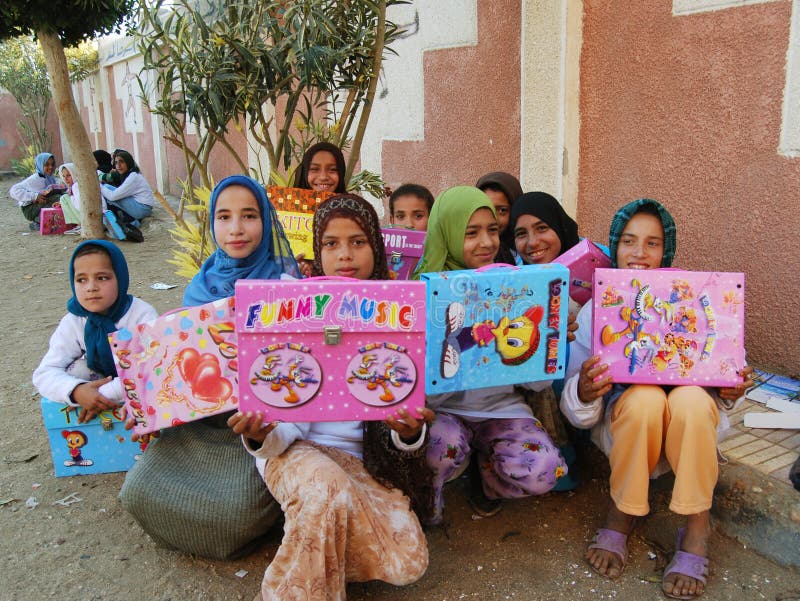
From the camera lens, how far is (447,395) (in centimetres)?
257

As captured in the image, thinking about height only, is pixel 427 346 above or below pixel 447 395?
above

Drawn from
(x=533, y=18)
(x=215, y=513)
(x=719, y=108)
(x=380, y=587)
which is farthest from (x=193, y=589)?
(x=533, y=18)

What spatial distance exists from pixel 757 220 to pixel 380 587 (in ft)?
8.08

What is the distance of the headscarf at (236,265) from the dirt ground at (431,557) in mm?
965

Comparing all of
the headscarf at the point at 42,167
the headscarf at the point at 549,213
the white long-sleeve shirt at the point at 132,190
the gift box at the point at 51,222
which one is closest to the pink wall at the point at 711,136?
the headscarf at the point at 549,213

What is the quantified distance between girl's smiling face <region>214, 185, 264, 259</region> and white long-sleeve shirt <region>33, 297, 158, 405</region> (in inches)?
20.0

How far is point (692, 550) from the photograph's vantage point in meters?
2.22

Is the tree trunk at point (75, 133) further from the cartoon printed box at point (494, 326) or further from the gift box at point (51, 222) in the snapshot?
the cartoon printed box at point (494, 326)

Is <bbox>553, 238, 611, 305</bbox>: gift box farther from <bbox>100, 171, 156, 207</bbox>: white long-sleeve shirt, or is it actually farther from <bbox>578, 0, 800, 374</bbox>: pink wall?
<bbox>100, 171, 156, 207</bbox>: white long-sleeve shirt

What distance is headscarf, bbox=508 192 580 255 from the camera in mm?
2988

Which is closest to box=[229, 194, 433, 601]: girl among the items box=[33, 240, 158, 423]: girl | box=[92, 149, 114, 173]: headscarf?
box=[33, 240, 158, 423]: girl

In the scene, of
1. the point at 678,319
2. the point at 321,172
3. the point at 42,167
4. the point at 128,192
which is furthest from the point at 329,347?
the point at 42,167

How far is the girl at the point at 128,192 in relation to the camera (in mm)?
9320

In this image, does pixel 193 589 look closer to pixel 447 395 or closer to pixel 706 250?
pixel 447 395
